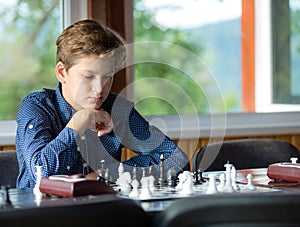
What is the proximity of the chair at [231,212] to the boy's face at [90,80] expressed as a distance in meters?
1.06

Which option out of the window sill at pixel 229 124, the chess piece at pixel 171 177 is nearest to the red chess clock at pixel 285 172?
the chess piece at pixel 171 177

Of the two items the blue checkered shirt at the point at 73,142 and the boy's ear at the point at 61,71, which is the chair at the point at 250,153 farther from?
the boy's ear at the point at 61,71

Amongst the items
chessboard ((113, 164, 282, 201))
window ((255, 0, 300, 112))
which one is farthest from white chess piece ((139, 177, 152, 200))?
→ window ((255, 0, 300, 112))

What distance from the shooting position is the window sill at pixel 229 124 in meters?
3.91

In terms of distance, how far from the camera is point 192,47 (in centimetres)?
413

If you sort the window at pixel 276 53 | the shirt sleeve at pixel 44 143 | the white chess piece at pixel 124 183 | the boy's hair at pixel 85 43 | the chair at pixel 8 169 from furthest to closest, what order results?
the window at pixel 276 53 < the chair at pixel 8 169 < the boy's hair at pixel 85 43 < the shirt sleeve at pixel 44 143 < the white chess piece at pixel 124 183

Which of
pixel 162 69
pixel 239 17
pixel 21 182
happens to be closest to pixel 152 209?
pixel 21 182

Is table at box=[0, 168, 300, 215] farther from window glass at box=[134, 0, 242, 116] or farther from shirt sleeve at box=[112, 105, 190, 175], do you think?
window glass at box=[134, 0, 242, 116]

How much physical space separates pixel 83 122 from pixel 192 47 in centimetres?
184

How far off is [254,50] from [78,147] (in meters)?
2.17

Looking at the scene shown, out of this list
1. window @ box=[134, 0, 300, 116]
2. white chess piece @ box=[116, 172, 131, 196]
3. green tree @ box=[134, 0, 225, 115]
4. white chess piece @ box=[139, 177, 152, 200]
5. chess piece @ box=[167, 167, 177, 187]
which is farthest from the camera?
window @ box=[134, 0, 300, 116]

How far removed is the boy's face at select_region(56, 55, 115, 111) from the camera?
2381 mm

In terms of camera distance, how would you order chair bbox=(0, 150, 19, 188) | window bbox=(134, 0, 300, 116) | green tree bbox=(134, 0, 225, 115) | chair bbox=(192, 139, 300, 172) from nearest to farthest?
chair bbox=(0, 150, 19, 188) < chair bbox=(192, 139, 300, 172) < green tree bbox=(134, 0, 225, 115) < window bbox=(134, 0, 300, 116)

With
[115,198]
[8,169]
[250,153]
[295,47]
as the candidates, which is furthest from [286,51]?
[115,198]
